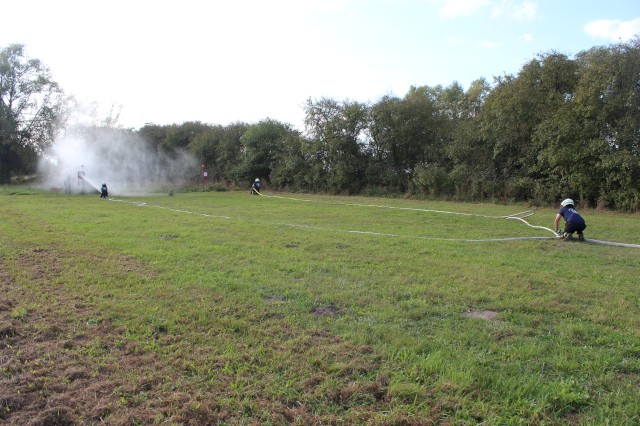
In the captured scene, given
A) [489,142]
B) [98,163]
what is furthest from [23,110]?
[489,142]

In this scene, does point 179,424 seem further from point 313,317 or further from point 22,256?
point 22,256

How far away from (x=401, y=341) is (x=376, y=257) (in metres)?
3.62

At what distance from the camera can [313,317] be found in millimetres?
4289

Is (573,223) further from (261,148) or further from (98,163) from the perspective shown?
(261,148)

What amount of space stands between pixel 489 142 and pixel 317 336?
64.8 ft

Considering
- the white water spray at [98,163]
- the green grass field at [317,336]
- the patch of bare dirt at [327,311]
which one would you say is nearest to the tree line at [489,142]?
the white water spray at [98,163]

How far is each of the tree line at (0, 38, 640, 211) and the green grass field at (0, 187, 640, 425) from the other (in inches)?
428

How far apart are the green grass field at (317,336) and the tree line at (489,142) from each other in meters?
10.9

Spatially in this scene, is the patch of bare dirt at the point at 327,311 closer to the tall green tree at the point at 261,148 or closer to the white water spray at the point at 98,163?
the white water spray at the point at 98,163

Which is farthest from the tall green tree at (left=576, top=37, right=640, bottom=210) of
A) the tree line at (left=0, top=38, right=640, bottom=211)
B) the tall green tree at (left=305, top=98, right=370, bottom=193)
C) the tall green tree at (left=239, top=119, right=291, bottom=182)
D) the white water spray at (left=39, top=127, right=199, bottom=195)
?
the white water spray at (left=39, top=127, right=199, bottom=195)

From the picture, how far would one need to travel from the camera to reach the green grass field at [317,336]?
2.74 meters

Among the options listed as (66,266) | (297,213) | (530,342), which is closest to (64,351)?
(66,266)

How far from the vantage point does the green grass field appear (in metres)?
2.74

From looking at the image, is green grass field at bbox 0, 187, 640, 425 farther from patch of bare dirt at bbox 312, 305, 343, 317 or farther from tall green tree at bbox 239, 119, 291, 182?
tall green tree at bbox 239, 119, 291, 182
